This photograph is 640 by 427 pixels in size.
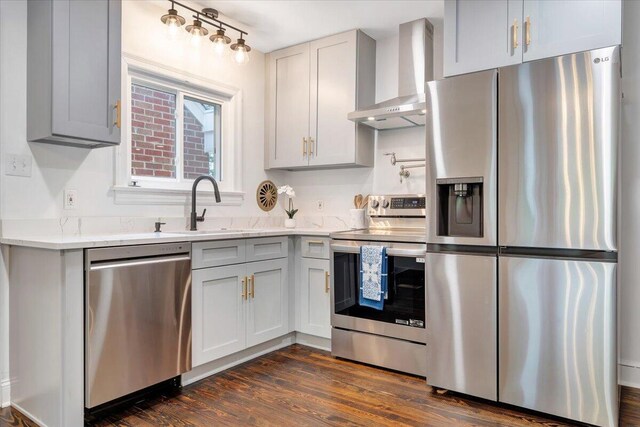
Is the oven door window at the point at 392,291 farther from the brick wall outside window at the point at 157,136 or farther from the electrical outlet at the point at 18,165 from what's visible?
the electrical outlet at the point at 18,165

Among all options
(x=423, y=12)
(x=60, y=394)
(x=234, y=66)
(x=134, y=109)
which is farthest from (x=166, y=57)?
(x=60, y=394)

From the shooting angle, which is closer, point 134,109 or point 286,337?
point 134,109

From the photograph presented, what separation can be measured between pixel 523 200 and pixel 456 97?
0.70 metres

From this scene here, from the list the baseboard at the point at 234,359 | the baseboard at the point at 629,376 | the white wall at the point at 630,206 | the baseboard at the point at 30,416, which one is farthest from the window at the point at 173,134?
the baseboard at the point at 629,376

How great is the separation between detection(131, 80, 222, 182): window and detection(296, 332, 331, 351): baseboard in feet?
4.94

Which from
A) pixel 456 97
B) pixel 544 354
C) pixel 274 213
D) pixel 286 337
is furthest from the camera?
pixel 274 213

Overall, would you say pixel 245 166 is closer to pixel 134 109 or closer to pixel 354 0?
pixel 134 109

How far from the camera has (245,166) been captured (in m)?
3.62

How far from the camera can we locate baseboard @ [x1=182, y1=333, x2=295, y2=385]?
253cm

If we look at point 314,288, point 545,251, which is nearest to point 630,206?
point 545,251

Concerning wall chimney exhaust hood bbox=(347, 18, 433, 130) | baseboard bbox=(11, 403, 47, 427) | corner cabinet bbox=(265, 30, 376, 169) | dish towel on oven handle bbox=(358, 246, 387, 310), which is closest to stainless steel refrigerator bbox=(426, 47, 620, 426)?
dish towel on oven handle bbox=(358, 246, 387, 310)

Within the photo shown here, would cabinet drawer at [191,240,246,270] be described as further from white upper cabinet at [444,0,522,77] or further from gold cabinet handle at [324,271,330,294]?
white upper cabinet at [444,0,522,77]

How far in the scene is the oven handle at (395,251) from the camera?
8.37ft

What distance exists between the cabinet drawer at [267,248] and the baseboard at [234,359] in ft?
2.16
